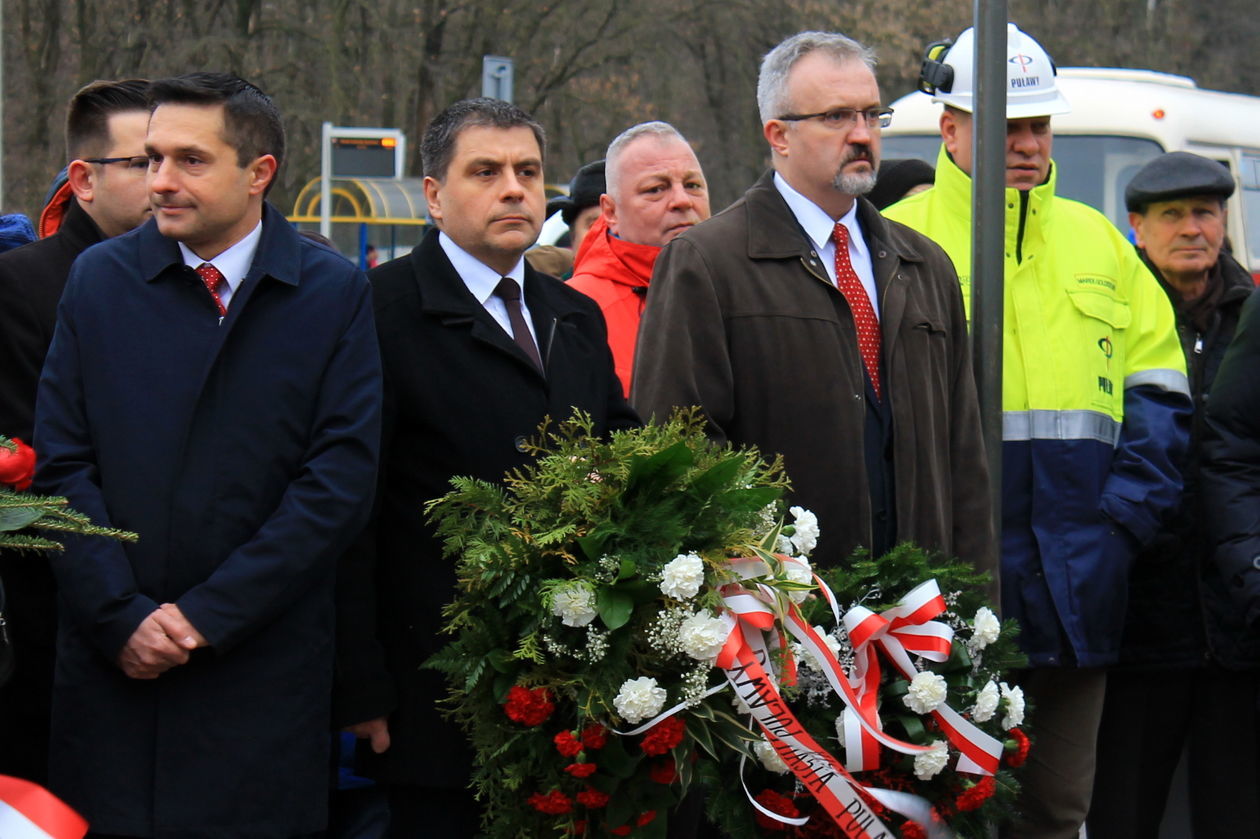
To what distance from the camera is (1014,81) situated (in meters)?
5.41

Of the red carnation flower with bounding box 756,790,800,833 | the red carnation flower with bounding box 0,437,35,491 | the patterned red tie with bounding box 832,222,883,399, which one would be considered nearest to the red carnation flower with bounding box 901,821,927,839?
the red carnation flower with bounding box 756,790,800,833

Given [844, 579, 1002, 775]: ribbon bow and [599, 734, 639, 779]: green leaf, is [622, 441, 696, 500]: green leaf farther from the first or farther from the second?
[844, 579, 1002, 775]: ribbon bow

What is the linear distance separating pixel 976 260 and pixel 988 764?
50.2 inches

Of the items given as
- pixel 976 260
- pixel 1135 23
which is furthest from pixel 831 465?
pixel 1135 23

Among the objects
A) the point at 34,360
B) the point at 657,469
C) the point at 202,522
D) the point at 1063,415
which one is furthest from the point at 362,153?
the point at 657,469

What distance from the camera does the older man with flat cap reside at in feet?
18.1

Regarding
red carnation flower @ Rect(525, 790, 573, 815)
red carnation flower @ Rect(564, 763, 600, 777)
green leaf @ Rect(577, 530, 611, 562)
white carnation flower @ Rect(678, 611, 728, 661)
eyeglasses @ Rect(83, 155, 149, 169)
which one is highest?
eyeglasses @ Rect(83, 155, 149, 169)

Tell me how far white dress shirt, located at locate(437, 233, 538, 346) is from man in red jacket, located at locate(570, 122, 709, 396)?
1.48 m

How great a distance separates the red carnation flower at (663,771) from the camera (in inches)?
145

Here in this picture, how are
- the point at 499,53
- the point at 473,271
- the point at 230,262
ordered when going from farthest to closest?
1. the point at 499,53
2. the point at 473,271
3. the point at 230,262

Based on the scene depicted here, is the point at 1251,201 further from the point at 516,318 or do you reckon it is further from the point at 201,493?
the point at 201,493

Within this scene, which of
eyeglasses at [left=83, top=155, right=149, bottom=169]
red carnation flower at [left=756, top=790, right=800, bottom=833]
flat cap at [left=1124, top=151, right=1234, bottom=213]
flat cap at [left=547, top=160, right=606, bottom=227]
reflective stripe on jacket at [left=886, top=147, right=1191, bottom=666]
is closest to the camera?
red carnation flower at [left=756, top=790, right=800, bottom=833]

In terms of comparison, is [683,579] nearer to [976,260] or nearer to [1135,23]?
[976,260]

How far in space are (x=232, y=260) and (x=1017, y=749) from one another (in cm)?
209
